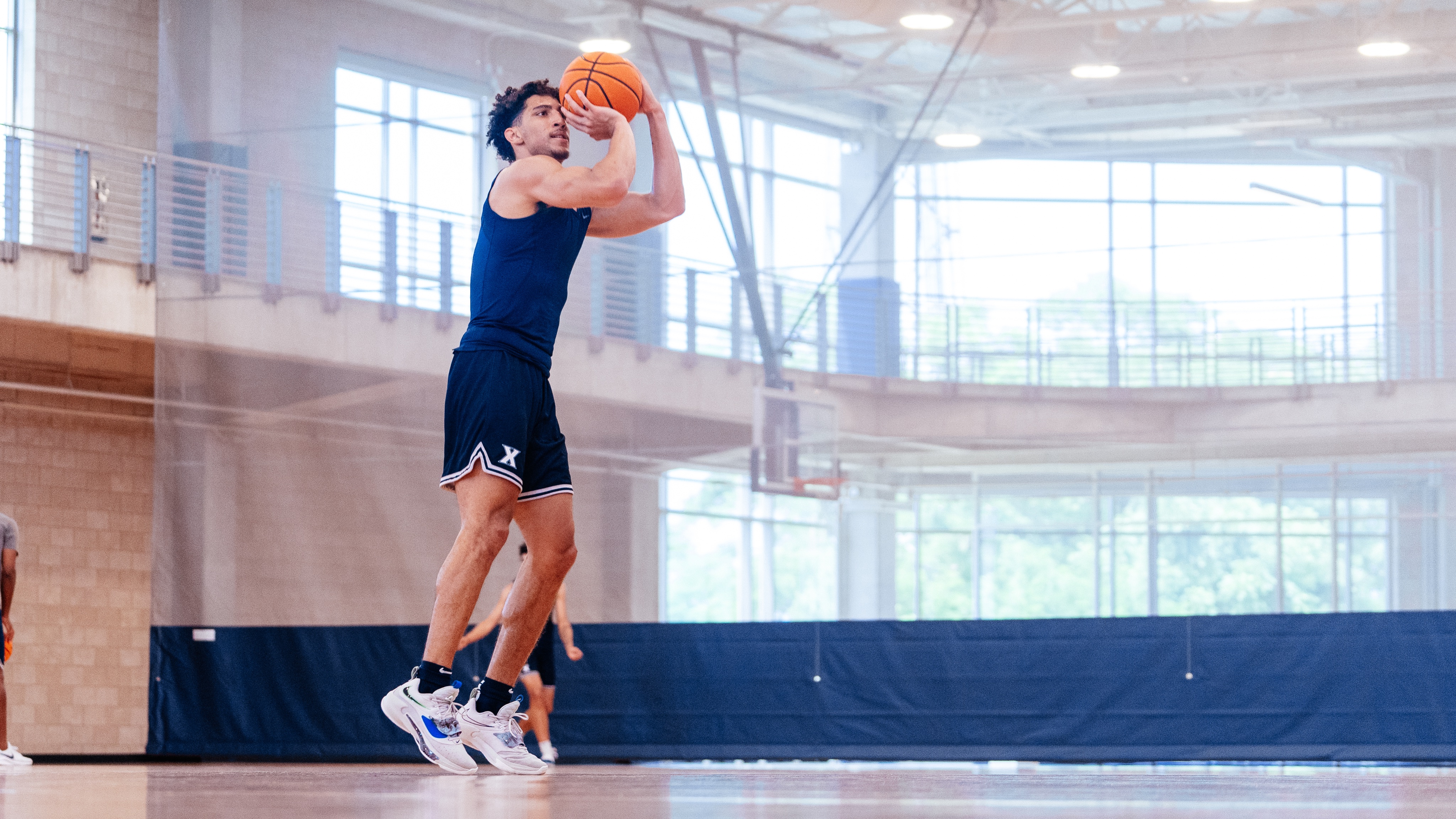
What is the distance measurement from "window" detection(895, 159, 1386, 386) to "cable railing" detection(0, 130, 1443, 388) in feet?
0.05

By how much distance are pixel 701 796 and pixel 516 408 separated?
3.77 feet

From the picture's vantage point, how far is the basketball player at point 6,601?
24.2 ft

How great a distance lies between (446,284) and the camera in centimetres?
944

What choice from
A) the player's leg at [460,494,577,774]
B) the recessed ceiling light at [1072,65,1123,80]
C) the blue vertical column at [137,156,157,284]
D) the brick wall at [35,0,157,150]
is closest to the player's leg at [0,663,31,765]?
the blue vertical column at [137,156,157,284]

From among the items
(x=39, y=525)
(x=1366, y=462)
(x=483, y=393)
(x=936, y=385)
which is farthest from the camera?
(x=39, y=525)

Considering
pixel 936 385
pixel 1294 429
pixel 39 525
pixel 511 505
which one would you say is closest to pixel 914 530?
pixel 936 385

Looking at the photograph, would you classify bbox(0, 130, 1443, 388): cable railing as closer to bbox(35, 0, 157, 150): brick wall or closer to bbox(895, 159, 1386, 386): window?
bbox(895, 159, 1386, 386): window

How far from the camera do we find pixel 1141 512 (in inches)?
350

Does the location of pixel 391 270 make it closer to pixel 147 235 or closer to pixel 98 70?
pixel 147 235

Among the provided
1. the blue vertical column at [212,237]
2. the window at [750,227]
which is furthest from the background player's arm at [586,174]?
the blue vertical column at [212,237]

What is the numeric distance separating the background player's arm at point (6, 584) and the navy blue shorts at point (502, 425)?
4520 millimetres

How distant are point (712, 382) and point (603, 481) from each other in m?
0.82

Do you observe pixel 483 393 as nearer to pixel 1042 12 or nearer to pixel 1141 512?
pixel 1141 512

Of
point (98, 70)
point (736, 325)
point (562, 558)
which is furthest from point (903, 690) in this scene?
point (98, 70)
